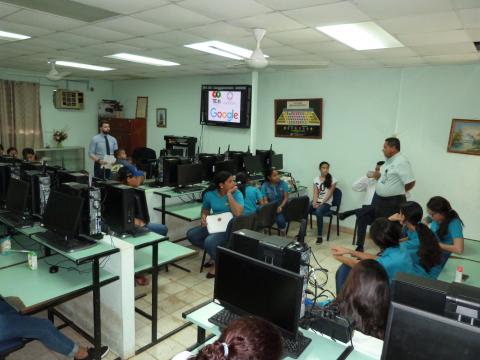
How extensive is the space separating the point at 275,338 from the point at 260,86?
634 cm

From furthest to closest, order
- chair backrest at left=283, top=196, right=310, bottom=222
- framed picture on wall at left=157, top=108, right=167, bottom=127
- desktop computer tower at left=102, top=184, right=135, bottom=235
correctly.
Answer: framed picture on wall at left=157, top=108, right=167, bottom=127, chair backrest at left=283, top=196, right=310, bottom=222, desktop computer tower at left=102, top=184, right=135, bottom=235

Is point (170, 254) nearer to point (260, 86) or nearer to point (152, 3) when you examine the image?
point (152, 3)

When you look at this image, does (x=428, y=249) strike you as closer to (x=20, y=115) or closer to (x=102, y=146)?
(x=102, y=146)

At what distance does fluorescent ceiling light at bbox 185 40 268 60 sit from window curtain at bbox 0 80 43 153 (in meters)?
5.61

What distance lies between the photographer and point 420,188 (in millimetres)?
5504

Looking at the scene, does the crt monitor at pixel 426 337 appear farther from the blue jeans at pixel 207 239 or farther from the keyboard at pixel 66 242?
the blue jeans at pixel 207 239

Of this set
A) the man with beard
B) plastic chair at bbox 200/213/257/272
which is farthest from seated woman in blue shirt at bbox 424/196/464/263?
the man with beard

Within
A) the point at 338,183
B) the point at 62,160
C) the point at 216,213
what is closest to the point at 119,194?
the point at 216,213

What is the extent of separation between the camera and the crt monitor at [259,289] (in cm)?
173

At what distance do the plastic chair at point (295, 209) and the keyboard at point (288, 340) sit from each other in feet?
9.55

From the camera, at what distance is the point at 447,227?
321cm

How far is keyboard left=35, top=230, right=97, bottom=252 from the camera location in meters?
2.52

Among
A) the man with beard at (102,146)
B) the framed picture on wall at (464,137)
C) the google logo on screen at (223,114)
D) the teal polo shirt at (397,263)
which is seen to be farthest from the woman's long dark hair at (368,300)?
the man with beard at (102,146)

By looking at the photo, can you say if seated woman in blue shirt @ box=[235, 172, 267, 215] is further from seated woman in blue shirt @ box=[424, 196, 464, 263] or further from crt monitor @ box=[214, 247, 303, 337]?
crt monitor @ box=[214, 247, 303, 337]
